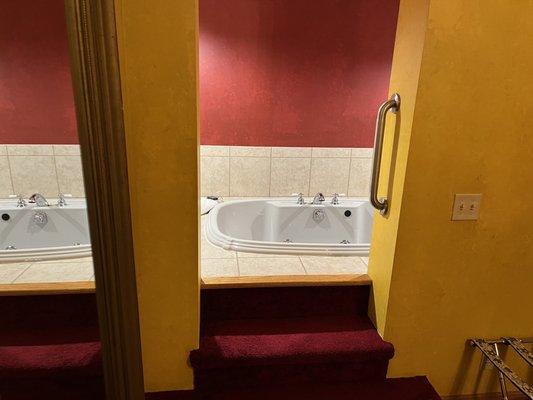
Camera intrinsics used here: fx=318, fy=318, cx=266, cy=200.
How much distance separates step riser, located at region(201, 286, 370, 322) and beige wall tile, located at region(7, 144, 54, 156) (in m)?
1.86

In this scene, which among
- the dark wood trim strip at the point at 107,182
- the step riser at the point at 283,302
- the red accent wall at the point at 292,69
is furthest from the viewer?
the red accent wall at the point at 292,69

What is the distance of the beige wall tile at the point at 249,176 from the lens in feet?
9.07

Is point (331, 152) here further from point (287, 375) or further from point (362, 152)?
point (287, 375)

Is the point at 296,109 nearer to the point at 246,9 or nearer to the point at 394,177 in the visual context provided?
Answer: the point at 246,9

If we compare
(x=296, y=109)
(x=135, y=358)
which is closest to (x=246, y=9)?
(x=296, y=109)

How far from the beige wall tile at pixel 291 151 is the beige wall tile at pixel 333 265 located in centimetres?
127

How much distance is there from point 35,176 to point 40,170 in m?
0.06

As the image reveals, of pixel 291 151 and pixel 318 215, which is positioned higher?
pixel 291 151

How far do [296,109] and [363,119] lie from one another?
62cm

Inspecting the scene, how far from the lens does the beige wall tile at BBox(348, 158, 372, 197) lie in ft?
9.48

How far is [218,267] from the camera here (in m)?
1.56

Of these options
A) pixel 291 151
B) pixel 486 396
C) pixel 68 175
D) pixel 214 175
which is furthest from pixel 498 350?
pixel 68 175

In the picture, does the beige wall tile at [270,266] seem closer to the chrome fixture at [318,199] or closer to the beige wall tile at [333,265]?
the beige wall tile at [333,265]

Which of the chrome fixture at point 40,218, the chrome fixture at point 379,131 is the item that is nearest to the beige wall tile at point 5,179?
the chrome fixture at point 40,218
